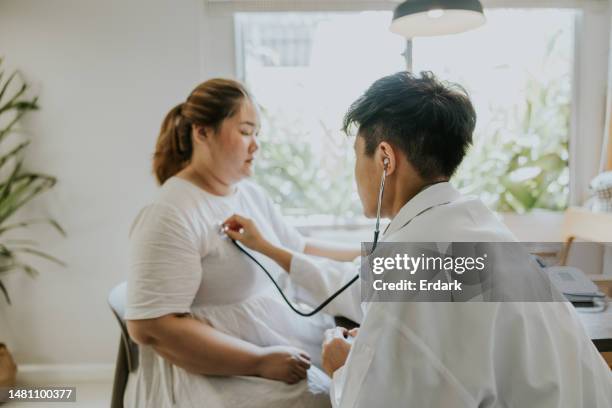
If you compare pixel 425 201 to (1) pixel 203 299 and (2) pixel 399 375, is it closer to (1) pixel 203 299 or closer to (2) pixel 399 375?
(2) pixel 399 375

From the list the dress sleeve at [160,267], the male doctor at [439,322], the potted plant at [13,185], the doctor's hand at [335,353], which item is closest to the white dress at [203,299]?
the dress sleeve at [160,267]

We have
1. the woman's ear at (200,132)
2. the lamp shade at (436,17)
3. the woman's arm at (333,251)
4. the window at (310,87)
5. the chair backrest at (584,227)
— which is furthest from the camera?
the window at (310,87)

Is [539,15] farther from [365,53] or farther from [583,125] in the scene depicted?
[365,53]

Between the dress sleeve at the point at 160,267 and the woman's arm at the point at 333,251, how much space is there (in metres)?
0.63

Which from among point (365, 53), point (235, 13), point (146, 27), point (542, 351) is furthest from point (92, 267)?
point (542, 351)

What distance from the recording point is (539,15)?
263 centimetres

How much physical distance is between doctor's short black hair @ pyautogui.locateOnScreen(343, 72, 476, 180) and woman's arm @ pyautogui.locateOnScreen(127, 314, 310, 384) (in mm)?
645

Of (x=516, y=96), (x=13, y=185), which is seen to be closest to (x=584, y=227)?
(x=516, y=96)

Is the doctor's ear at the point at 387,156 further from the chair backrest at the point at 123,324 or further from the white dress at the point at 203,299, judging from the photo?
the chair backrest at the point at 123,324

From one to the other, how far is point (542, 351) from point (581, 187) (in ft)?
7.46

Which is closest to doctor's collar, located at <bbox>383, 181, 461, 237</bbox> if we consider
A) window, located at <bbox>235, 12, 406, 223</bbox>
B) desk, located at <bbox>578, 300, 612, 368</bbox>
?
desk, located at <bbox>578, 300, 612, 368</bbox>

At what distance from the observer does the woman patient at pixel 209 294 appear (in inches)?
47.7

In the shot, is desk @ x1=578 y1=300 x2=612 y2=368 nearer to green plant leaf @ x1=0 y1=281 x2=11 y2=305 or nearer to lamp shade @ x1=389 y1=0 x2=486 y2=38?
lamp shade @ x1=389 y1=0 x2=486 y2=38

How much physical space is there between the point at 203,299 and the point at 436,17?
3.91 ft
